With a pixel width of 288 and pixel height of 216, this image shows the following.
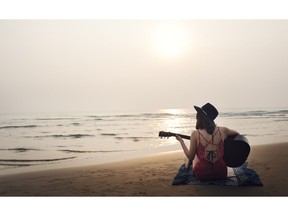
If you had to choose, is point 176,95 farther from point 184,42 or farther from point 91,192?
point 91,192

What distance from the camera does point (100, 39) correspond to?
17.1 ft

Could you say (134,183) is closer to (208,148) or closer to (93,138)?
(208,148)

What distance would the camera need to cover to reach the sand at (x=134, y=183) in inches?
142

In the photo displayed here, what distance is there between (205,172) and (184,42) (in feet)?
8.13

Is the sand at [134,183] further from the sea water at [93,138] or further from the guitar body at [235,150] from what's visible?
the sea water at [93,138]

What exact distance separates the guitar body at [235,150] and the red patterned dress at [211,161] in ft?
0.72

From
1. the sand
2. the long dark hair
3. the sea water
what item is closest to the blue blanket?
the sand

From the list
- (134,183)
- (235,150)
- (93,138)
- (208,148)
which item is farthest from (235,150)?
(93,138)

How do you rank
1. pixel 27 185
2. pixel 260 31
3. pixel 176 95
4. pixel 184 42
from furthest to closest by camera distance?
pixel 176 95
pixel 184 42
pixel 260 31
pixel 27 185

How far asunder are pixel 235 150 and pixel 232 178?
1.16 feet

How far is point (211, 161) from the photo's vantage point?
3643mm

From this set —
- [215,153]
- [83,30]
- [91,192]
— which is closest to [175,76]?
[83,30]

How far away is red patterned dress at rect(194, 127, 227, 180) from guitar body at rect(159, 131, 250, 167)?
22 cm

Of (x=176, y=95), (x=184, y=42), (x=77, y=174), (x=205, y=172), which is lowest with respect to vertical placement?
(x=77, y=174)
